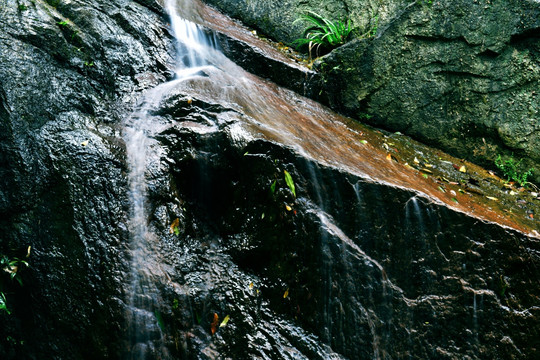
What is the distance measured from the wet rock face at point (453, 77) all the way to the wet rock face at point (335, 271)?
95.5 inches

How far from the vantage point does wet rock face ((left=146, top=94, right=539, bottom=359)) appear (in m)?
2.71

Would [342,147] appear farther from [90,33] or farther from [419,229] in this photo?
[90,33]

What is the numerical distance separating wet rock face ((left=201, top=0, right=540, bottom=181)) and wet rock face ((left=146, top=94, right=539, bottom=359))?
2.43 m

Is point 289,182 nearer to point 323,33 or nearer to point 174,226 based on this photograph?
point 174,226

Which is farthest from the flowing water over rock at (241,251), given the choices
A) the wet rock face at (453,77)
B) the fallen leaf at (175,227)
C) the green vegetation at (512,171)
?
the wet rock face at (453,77)

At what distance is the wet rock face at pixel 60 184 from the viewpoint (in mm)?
2336

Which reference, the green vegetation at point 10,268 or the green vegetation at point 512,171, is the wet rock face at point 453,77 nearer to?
the green vegetation at point 512,171

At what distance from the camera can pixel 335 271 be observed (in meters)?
2.83

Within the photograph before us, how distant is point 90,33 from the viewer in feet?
13.4

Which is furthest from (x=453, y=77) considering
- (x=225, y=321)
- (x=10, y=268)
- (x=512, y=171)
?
(x=10, y=268)

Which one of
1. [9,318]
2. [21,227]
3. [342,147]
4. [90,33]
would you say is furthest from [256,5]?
[9,318]

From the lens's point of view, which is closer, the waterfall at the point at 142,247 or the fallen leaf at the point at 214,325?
the waterfall at the point at 142,247

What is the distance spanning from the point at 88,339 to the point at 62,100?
2309mm

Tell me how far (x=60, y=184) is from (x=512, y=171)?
5399mm
